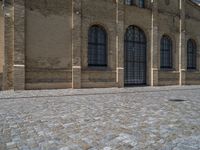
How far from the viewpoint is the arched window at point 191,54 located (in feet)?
79.5

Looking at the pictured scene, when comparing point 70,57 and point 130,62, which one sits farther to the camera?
point 130,62

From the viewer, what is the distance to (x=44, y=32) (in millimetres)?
15898

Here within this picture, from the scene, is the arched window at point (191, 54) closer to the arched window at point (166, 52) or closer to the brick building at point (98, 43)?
the brick building at point (98, 43)

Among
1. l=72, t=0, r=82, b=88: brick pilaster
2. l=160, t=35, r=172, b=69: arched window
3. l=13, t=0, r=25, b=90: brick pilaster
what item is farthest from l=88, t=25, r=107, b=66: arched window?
l=160, t=35, r=172, b=69: arched window

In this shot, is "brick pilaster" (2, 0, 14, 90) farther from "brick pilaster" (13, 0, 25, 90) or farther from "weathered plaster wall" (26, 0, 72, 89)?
"weathered plaster wall" (26, 0, 72, 89)

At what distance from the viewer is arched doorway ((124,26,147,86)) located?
19.9 metres

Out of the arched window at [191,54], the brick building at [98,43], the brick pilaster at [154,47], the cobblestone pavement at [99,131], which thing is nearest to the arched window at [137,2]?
the brick building at [98,43]

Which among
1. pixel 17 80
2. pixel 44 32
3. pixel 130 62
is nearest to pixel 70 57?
pixel 44 32

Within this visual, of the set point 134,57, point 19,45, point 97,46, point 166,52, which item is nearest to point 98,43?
point 97,46

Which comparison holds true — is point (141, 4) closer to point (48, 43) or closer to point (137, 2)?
point (137, 2)

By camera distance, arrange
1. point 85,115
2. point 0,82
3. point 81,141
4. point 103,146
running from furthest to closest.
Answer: point 0,82 < point 85,115 < point 81,141 < point 103,146

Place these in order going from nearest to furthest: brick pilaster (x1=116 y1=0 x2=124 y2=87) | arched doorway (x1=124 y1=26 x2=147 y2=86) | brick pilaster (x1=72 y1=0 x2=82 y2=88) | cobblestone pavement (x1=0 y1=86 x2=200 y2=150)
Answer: cobblestone pavement (x1=0 y1=86 x2=200 y2=150)
brick pilaster (x1=72 y1=0 x2=82 y2=88)
brick pilaster (x1=116 y1=0 x2=124 y2=87)
arched doorway (x1=124 y1=26 x2=147 y2=86)

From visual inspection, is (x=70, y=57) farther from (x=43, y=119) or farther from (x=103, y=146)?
(x=103, y=146)

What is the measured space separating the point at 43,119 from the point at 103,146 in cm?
270
